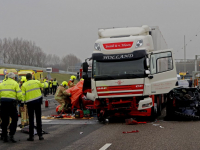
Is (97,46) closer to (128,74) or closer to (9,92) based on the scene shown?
(128,74)

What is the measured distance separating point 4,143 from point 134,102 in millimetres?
5368

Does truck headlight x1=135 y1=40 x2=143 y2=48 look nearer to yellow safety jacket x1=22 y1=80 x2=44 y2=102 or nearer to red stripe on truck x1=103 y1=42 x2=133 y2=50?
red stripe on truck x1=103 y1=42 x2=133 y2=50

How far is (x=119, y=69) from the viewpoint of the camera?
13.4 metres

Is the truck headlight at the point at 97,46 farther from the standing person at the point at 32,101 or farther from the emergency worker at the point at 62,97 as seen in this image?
the emergency worker at the point at 62,97

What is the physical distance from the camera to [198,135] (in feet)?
32.7

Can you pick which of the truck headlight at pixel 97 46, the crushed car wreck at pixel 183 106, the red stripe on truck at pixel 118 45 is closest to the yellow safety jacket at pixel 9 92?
the truck headlight at pixel 97 46

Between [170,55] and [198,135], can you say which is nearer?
[198,135]

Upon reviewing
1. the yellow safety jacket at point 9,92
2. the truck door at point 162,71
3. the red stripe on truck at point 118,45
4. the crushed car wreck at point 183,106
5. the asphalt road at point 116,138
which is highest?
the red stripe on truck at point 118,45

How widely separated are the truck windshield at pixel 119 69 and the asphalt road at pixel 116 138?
1.85 meters

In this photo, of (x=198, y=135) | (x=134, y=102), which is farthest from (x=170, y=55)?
(x=198, y=135)

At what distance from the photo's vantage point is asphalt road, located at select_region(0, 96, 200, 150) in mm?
8562

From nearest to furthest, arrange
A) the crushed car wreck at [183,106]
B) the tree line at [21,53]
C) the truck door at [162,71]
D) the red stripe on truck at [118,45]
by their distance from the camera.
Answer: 1. the red stripe on truck at [118,45]
2. the truck door at [162,71]
3. the crushed car wreck at [183,106]
4. the tree line at [21,53]

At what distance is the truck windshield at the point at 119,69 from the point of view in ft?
43.5

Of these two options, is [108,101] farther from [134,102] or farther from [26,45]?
[26,45]
